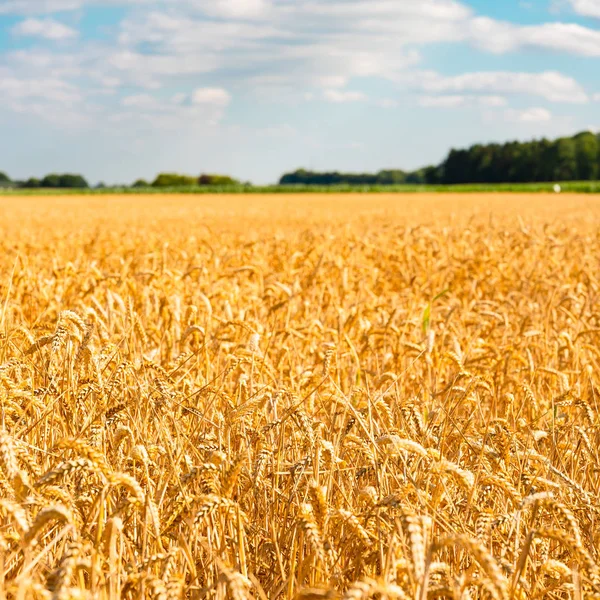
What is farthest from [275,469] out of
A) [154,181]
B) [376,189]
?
[154,181]

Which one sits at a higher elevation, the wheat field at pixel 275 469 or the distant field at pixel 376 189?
the distant field at pixel 376 189

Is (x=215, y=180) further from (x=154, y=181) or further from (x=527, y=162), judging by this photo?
(x=527, y=162)

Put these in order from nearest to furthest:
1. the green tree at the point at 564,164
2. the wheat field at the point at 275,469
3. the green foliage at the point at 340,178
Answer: the wheat field at the point at 275,469, the green tree at the point at 564,164, the green foliage at the point at 340,178

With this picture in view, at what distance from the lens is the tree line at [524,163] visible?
372ft

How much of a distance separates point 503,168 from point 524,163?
3239mm

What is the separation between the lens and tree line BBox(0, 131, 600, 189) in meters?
113

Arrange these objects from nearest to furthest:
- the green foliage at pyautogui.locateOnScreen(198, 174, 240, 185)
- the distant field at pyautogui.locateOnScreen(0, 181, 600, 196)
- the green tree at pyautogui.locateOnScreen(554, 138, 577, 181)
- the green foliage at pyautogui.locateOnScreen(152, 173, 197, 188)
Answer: the distant field at pyautogui.locateOnScreen(0, 181, 600, 196) → the green tree at pyautogui.locateOnScreen(554, 138, 577, 181) → the green foliage at pyautogui.locateOnScreen(152, 173, 197, 188) → the green foliage at pyautogui.locateOnScreen(198, 174, 240, 185)

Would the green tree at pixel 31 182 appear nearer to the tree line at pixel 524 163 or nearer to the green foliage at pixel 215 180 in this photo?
the green foliage at pixel 215 180

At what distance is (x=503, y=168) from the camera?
11612 cm

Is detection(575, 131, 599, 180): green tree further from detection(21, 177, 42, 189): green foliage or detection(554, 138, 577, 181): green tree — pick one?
detection(21, 177, 42, 189): green foliage

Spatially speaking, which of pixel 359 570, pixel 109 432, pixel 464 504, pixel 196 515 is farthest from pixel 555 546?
pixel 109 432

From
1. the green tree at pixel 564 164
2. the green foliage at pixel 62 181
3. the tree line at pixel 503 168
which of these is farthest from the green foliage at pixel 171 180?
the green tree at pixel 564 164

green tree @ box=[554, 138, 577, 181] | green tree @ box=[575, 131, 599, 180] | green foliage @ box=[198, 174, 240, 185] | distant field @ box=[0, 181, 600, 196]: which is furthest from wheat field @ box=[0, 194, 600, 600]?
green tree @ box=[575, 131, 599, 180]

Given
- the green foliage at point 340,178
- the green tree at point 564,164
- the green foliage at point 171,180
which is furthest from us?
the green foliage at point 340,178
